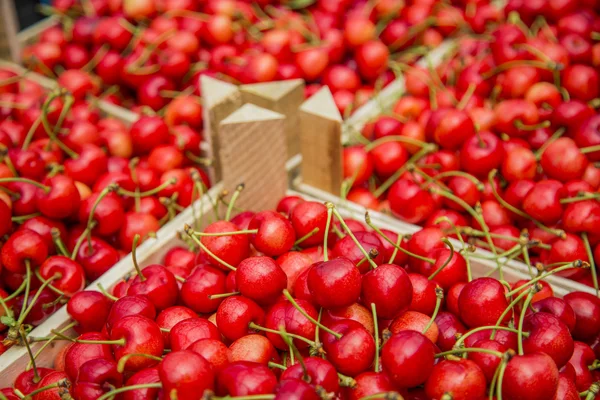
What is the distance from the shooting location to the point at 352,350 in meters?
1.21

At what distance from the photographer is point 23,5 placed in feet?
10.4

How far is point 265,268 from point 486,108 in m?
1.40

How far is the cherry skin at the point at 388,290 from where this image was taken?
1297 millimetres

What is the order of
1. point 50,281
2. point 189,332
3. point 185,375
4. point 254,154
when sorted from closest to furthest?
point 185,375 → point 189,332 → point 50,281 → point 254,154

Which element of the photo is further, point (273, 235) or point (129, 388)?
point (273, 235)

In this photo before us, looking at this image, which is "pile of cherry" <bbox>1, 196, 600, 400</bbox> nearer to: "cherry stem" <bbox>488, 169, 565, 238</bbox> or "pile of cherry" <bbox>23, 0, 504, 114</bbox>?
"cherry stem" <bbox>488, 169, 565, 238</bbox>

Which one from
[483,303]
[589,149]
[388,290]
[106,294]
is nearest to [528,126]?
[589,149]

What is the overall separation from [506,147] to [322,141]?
0.69m

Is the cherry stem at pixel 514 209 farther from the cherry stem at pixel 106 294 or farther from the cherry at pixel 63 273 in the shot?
the cherry at pixel 63 273

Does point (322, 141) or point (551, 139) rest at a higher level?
point (322, 141)

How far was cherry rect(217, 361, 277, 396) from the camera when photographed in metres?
1.10

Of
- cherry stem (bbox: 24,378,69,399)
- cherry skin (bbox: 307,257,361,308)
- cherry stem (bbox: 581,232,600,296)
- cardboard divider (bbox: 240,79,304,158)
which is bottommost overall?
cherry stem (bbox: 581,232,600,296)

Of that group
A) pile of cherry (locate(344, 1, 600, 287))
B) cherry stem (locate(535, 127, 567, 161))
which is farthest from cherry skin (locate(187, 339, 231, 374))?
→ cherry stem (locate(535, 127, 567, 161))

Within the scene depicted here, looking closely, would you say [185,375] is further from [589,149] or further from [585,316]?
[589,149]
